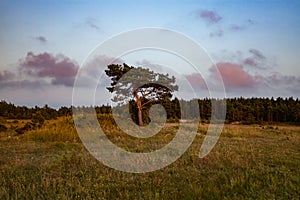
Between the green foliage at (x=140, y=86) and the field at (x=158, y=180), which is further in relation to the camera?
the green foliage at (x=140, y=86)

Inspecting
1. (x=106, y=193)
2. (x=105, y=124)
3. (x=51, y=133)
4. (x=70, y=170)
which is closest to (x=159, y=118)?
(x=105, y=124)

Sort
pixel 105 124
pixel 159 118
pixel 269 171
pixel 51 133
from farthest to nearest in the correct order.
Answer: pixel 159 118 → pixel 105 124 → pixel 51 133 → pixel 269 171

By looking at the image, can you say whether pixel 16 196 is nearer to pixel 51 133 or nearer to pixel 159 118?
pixel 51 133

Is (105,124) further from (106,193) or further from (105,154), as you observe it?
(106,193)

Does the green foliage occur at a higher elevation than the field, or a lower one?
higher

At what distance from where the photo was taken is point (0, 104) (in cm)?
3022

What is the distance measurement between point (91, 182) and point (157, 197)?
6.42 ft

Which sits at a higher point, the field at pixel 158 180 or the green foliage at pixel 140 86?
the green foliage at pixel 140 86

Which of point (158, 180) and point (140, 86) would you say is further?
point (140, 86)

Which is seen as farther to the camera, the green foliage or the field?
the green foliage

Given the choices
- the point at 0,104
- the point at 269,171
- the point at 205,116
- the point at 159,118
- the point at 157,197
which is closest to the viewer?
the point at 157,197

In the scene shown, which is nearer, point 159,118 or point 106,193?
point 106,193

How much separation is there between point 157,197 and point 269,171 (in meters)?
3.70

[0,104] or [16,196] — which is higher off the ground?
[0,104]
